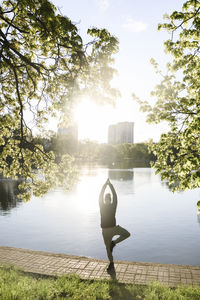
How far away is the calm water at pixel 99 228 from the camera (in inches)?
456

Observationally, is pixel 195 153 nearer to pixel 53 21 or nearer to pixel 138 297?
pixel 138 297

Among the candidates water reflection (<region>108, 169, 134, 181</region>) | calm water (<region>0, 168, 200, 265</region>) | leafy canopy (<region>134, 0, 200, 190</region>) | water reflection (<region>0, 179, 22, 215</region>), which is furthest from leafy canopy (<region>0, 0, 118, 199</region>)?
water reflection (<region>108, 169, 134, 181</region>)

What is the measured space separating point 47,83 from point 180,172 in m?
5.18

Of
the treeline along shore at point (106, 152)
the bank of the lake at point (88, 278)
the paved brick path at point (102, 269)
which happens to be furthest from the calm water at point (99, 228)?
the treeline along shore at point (106, 152)

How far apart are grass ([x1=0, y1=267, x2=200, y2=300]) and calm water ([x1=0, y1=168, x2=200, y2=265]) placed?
5.12m

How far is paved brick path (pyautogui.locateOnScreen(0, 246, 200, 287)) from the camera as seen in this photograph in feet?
20.8

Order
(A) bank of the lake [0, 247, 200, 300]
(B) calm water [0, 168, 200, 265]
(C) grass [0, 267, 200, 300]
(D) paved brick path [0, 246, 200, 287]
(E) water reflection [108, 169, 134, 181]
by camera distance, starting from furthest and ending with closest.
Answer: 1. (E) water reflection [108, 169, 134, 181]
2. (B) calm water [0, 168, 200, 265]
3. (D) paved brick path [0, 246, 200, 287]
4. (A) bank of the lake [0, 247, 200, 300]
5. (C) grass [0, 267, 200, 300]

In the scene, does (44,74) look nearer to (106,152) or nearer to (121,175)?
(121,175)

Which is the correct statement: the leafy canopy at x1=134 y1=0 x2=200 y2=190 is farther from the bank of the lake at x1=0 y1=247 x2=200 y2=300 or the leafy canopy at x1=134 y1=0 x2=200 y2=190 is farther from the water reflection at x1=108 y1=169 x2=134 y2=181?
the water reflection at x1=108 y1=169 x2=134 y2=181

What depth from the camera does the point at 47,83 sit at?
848 cm

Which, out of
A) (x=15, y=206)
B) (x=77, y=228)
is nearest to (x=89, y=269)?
(x=77, y=228)

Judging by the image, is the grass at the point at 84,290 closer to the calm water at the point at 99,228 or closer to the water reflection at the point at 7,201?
the calm water at the point at 99,228

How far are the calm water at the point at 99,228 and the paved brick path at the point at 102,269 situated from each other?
3648 millimetres

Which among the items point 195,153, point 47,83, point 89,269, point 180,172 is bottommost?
point 89,269
